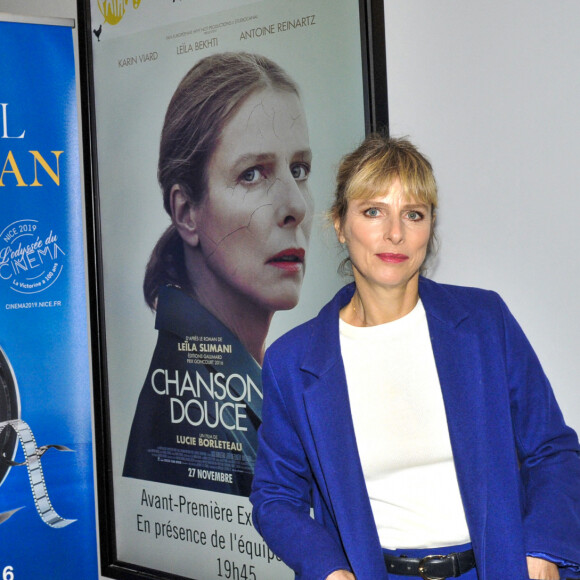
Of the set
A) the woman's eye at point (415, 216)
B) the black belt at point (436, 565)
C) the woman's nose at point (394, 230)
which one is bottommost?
the black belt at point (436, 565)

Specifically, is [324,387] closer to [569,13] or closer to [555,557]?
[555,557]

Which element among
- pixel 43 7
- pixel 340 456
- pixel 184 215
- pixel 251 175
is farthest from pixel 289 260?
pixel 43 7

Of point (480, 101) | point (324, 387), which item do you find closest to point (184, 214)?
point (480, 101)

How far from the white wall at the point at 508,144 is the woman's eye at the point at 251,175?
1.73 ft

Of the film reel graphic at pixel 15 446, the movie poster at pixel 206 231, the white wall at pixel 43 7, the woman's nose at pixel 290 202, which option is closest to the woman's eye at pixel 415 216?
the movie poster at pixel 206 231

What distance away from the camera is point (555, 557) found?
1483 mm

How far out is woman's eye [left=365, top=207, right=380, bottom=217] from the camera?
1628 mm

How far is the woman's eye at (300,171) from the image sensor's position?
2562 mm

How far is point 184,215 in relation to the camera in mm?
2938

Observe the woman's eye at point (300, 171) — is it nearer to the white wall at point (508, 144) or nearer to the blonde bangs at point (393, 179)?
the white wall at point (508, 144)

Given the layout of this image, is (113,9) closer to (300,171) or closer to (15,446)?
(300,171)

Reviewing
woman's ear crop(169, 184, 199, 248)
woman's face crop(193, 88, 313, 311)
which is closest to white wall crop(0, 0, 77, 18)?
woman's ear crop(169, 184, 199, 248)

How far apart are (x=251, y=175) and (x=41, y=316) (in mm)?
1055

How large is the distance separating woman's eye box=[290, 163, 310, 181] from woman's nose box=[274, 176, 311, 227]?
0.6 inches
